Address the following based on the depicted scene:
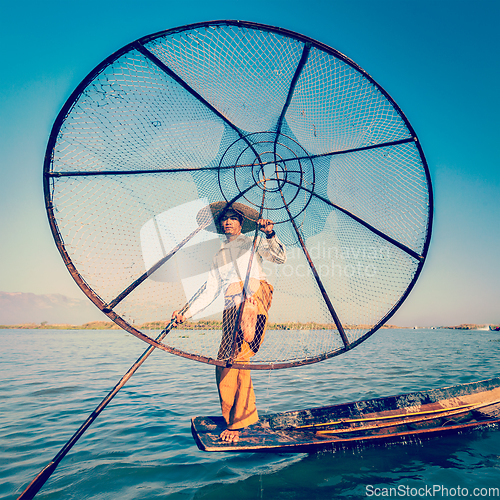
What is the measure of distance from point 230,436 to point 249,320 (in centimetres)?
126

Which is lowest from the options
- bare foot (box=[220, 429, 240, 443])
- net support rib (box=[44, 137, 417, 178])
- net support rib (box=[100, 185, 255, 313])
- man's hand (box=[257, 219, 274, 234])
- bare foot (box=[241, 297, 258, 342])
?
bare foot (box=[220, 429, 240, 443])

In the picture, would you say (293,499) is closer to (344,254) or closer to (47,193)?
(344,254)

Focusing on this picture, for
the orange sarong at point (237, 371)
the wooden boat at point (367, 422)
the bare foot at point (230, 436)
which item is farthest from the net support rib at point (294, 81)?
the wooden boat at point (367, 422)

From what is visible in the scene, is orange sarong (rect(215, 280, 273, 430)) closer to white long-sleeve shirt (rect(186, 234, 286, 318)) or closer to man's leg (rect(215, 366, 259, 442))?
man's leg (rect(215, 366, 259, 442))

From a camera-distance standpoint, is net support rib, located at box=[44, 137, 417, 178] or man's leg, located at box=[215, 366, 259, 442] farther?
man's leg, located at box=[215, 366, 259, 442]

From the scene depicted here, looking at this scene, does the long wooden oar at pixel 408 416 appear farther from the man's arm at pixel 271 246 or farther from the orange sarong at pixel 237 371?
the man's arm at pixel 271 246

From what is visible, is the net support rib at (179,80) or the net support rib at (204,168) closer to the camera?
the net support rib at (179,80)

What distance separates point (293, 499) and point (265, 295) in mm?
1877

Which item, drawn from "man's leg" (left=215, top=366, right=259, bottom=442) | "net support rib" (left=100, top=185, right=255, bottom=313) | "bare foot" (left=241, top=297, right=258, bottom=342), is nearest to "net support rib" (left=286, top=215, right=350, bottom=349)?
"bare foot" (left=241, top=297, right=258, bottom=342)

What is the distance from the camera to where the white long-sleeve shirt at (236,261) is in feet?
11.4

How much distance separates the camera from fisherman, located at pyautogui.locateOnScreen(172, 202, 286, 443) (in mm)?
3234

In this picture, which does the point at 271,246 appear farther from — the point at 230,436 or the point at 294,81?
the point at 230,436

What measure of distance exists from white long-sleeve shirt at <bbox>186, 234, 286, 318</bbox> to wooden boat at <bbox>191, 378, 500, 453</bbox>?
155 cm

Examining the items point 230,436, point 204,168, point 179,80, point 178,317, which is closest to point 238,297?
point 178,317
